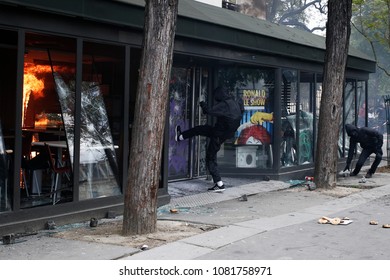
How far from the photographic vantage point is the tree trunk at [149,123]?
752cm

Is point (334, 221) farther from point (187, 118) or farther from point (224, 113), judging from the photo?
point (187, 118)

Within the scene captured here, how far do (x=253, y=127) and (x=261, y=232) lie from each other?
6030mm

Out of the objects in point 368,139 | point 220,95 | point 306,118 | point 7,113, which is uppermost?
point 220,95

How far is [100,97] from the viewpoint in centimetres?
945

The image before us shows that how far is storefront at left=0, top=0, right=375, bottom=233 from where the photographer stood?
7.85 m

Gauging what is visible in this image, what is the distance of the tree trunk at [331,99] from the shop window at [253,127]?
181 centimetres

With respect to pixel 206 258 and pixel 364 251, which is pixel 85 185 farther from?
pixel 364 251

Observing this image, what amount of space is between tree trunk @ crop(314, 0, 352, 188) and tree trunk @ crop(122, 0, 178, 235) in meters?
5.50

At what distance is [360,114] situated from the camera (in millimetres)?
18438

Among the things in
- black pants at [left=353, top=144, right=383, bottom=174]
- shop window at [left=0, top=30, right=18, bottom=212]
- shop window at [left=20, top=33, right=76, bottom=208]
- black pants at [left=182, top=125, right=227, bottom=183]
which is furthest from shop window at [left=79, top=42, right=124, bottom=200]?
black pants at [left=353, top=144, right=383, bottom=174]

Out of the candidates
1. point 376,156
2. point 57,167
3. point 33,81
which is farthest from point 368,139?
point 33,81

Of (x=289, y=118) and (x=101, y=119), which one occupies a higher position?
(x=289, y=118)

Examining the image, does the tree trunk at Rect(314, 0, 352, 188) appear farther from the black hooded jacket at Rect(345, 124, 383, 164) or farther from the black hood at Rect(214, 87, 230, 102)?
the black hooded jacket at Rect(345, 124, 383, 164)

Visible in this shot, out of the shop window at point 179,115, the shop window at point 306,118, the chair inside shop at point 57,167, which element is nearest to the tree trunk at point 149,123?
the chair inside shop at point 57,167
